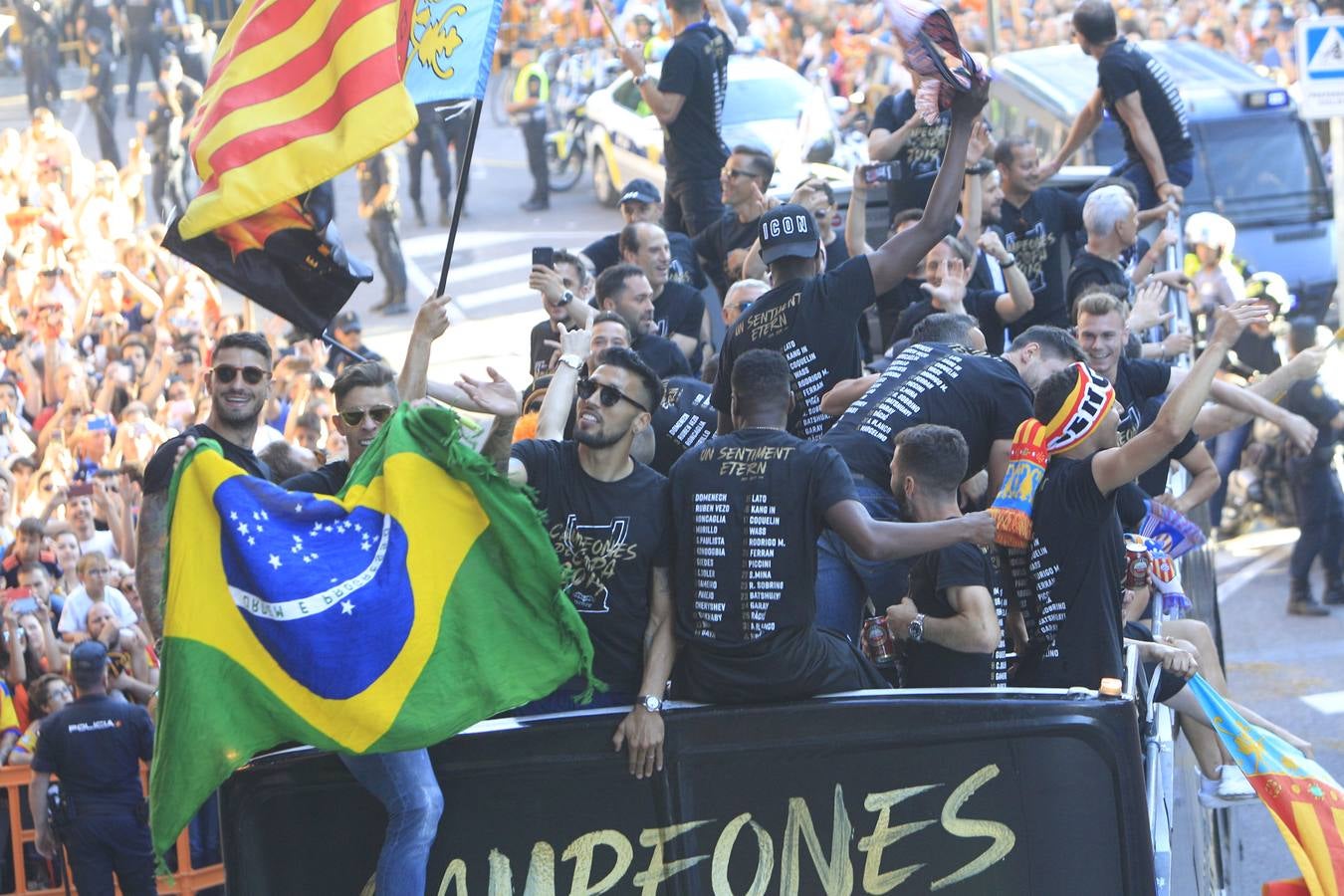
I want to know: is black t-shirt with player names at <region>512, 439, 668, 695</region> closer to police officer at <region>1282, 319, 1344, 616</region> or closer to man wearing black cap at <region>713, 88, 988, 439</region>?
man wearing black cap at <region>713, 88, 988, 439</region>

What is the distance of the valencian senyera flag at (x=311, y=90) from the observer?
661 cm

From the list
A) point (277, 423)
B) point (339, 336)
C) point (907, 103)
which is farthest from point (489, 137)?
point (907, 103)

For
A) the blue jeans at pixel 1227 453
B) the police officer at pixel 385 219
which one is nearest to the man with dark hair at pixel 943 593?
the blue jeans at pixel 1227 453

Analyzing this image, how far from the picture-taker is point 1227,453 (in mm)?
15047

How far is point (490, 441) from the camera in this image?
5660mm

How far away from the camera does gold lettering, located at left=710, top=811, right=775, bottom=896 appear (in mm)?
5512

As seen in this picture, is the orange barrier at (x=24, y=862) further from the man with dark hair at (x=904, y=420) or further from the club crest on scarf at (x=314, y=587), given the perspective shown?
the club crest on scarf at (x=314, y=587)

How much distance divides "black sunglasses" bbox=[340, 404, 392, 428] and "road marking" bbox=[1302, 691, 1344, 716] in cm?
730

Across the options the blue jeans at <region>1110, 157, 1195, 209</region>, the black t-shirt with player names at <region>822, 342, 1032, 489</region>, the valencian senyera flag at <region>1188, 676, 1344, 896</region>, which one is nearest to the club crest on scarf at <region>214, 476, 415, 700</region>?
the black t-shirt with player names at <region>822, 342, 1032, 489</region>

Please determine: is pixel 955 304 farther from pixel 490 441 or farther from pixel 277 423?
pixel 277 423

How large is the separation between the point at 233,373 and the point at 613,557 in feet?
4.95

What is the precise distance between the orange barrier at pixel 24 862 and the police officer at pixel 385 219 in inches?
474

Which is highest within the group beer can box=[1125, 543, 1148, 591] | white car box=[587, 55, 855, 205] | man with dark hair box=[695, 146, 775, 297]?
white car box=[587, 55, 855, 205]

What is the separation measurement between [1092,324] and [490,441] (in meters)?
3.13
